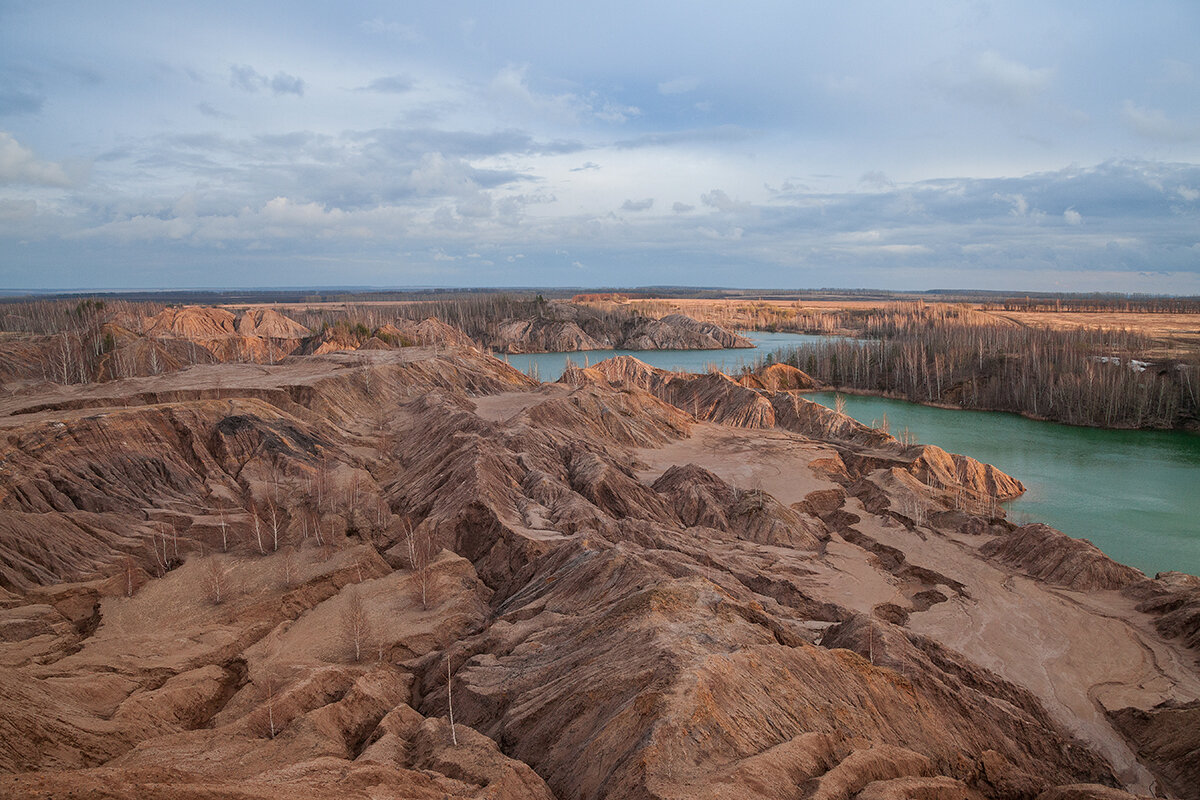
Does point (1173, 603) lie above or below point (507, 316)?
below

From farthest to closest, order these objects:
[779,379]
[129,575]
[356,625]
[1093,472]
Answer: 1. [779,379]
2. [1093,472]
3. [129,575]
4. [356,625]

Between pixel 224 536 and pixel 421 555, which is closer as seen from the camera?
pixel 421 555

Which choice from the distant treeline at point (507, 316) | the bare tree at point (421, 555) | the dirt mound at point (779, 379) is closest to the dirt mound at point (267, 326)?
the distant treeline at point (507, 316)

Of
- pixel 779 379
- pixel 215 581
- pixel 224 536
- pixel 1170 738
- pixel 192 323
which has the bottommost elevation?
pixel 1170 738

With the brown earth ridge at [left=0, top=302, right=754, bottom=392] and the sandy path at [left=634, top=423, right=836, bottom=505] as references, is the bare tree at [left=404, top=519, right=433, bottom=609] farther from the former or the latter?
the brown earth ridge at [left=0, top=302, right=754, bottom=392]

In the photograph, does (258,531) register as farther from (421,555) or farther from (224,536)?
(421,555)

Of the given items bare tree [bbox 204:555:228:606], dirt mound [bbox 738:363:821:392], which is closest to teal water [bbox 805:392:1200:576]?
dirt mound [bbox 738:363:821:392]

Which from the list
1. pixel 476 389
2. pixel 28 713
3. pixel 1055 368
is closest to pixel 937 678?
pixel 28 713

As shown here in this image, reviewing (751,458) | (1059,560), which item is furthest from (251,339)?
(1059,560)
